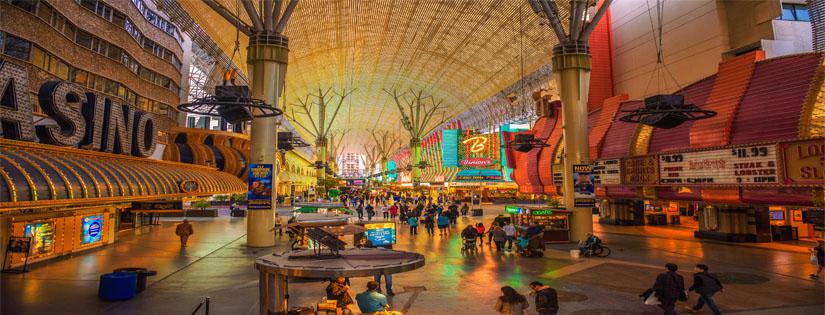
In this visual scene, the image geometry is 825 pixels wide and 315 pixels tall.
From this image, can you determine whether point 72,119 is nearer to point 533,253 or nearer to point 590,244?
point 533,253

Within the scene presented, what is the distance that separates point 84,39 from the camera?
2284 centimetres

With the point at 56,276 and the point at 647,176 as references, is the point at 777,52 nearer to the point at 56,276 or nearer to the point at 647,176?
the point at 647,176

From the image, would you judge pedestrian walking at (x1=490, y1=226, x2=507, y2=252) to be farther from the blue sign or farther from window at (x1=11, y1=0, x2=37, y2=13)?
window at (x1=11, y1=0, x2=37, y2=13)

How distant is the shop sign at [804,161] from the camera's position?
41.5 feet

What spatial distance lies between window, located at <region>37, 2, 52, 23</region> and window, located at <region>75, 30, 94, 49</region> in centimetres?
269

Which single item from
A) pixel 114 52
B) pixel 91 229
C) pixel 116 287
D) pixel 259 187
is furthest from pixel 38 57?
pixel 116 287

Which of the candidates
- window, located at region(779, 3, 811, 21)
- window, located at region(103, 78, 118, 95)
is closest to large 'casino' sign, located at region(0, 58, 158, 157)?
window, located at region(103, 78, 118, 95)

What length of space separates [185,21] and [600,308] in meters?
35.9

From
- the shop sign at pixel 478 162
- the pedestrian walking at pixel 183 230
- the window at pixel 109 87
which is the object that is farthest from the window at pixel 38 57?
the shop sign at pixel 478 162

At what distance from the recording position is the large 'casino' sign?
9.78m

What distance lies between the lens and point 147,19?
1216 inches

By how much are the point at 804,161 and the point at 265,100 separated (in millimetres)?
20192

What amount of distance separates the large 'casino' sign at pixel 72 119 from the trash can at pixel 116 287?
4530 mm

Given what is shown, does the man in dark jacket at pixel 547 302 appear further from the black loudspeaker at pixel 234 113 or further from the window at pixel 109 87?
the window at pixel 109 87
